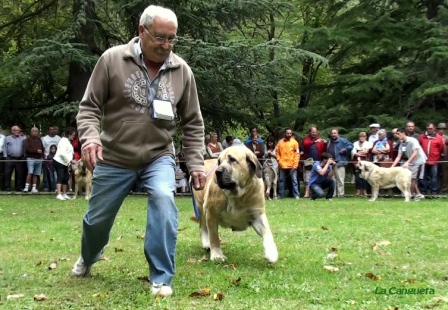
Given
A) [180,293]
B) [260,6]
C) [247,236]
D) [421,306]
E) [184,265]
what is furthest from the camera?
[260,6]

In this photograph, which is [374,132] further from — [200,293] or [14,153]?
[200,293]

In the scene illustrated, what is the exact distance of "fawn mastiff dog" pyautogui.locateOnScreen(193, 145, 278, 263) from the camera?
5.53m

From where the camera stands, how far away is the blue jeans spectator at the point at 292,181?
1645 cm

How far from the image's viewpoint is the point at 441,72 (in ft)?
61.5

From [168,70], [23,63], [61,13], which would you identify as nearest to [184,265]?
[168,70]

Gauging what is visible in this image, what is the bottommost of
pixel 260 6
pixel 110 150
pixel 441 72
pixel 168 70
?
pixel 110 150

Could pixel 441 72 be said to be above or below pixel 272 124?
above

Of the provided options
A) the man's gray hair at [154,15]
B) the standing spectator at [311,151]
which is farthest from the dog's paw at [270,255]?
the standing spectator at [311,151]

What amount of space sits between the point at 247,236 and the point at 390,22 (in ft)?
46.4

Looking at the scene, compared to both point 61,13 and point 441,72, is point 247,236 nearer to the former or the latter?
point 441,72

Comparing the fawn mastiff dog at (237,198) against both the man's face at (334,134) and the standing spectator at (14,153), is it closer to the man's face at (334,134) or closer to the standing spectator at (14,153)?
the man's face at (334,134)

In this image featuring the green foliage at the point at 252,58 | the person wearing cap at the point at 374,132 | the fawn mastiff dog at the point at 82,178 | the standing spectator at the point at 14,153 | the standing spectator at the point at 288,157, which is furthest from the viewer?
the standing spectator at the point at 14,153

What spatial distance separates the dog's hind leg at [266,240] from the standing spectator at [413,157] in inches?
421

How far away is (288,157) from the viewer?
1634 cm
